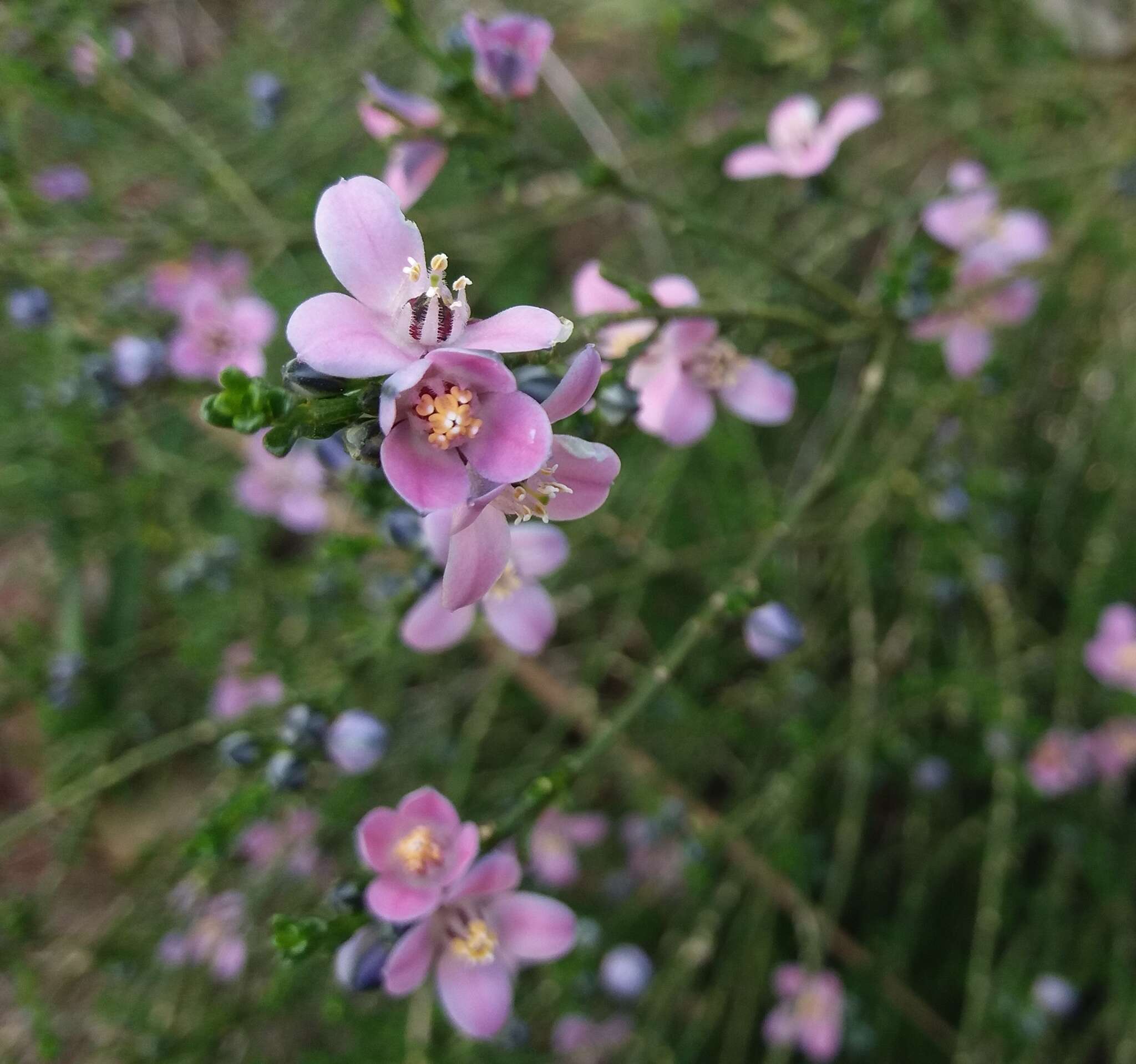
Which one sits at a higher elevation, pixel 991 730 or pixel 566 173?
pixel 566 173

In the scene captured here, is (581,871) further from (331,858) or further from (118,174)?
(118,174)

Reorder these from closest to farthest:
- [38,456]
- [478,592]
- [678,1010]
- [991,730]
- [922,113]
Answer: [478,592]
[991,730]
[38,456]
[678,1010]
[922,113]

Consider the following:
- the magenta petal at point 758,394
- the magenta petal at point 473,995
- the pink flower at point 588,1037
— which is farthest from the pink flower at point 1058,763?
the magenta petal at point 473,995

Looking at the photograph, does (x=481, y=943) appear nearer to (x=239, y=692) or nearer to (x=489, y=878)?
(x=489, y=878)

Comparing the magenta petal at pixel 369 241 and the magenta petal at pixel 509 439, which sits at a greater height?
the magenta petal at pixel 369 241

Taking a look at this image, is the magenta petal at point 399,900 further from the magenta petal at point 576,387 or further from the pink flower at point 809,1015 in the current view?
the pink flower at point 809,1015

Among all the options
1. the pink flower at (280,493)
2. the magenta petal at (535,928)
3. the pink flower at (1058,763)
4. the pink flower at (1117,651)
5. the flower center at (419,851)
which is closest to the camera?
the flower center at (419,851)

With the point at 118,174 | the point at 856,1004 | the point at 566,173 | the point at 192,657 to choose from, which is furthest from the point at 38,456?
the point at 856,1004
